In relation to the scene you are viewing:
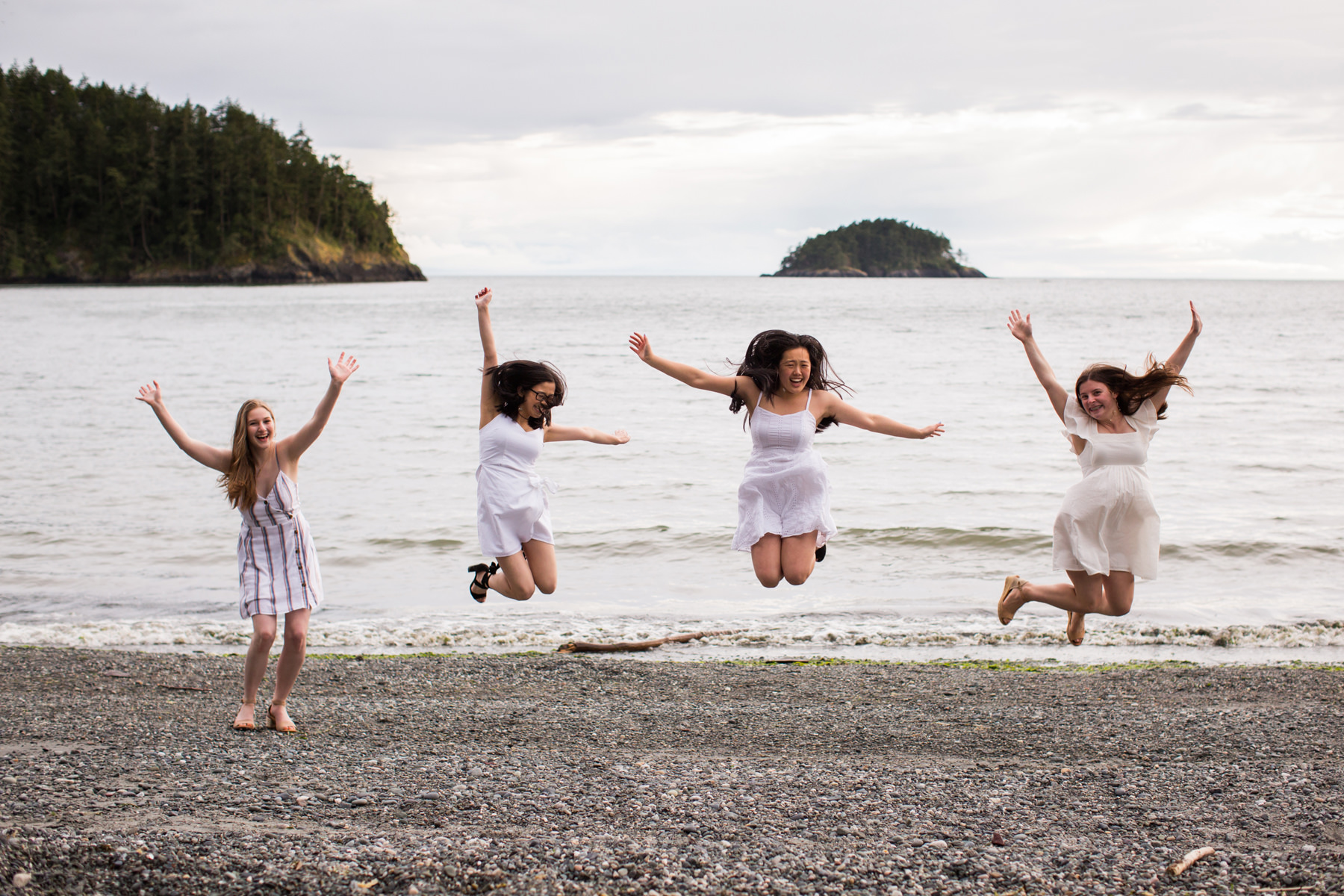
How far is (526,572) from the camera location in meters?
7.49

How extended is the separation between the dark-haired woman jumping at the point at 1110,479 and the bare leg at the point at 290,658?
487cm

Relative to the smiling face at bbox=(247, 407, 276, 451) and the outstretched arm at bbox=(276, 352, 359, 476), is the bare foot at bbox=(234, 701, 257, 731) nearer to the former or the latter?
the outstretched arm at bbox=(276, 352, 359, 476)

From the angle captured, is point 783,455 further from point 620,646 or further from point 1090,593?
point 620,646

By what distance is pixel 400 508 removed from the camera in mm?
17328

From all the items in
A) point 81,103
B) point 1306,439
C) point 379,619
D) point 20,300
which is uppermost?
point 81,103

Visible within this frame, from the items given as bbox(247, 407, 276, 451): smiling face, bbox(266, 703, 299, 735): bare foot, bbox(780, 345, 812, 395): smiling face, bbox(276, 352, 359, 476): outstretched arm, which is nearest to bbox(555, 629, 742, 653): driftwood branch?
bbox(266, 703, 299, 735): bare foot

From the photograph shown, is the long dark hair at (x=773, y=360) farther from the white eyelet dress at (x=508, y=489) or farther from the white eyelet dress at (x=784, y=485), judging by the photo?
the white eyelet dress at (x=508, y=489)

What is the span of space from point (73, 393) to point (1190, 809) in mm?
32324

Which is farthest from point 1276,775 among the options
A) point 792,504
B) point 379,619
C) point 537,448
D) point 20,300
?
point 20,300

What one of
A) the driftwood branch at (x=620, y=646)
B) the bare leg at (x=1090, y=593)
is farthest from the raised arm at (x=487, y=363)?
the bare leg at (x=1090, y=593)

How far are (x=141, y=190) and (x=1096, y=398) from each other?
11627 cm

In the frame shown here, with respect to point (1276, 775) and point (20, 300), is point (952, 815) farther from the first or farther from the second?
point (20, 300)

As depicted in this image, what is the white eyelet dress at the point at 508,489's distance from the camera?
7438 mm

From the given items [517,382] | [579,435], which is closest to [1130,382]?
[579,435]
